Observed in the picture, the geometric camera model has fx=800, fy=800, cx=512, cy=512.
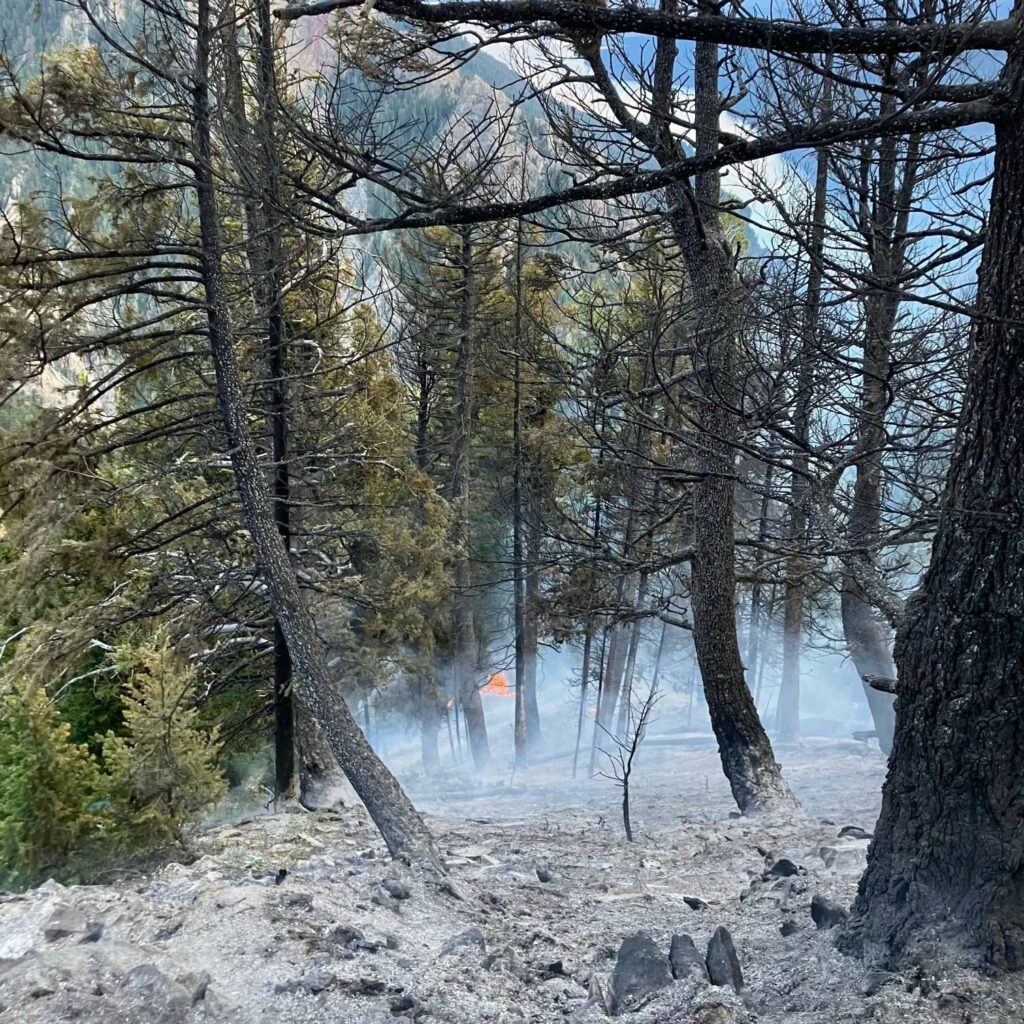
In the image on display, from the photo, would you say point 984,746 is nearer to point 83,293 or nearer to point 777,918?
point 777,918

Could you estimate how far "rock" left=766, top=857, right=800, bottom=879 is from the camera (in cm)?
553

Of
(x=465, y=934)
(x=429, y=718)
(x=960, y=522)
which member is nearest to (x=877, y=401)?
(x=960, y=522)

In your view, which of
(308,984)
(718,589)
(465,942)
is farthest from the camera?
(718,589)

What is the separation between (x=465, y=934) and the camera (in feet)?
15.2

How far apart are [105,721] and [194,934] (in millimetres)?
9769

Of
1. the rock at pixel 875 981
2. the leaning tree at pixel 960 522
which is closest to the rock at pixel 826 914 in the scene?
the leaning tree at pixel 960 522

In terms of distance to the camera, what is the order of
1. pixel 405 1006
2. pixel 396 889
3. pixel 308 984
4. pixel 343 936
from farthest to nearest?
pixel 396 889 → pixel 343 936 → pixel 308 984 → pixel 405 1006

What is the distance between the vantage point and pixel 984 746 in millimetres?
3281

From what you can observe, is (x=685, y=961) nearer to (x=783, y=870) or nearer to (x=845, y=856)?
(x=783, y=870)

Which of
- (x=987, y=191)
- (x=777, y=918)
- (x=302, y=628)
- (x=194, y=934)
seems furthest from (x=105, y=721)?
(x=987, y=191)

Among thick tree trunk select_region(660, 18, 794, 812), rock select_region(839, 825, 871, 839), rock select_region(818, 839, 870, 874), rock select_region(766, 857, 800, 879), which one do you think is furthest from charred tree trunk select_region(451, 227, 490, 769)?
rock select_region(766, 857, 800, 879)

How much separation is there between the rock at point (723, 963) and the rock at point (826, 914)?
0.58 meters

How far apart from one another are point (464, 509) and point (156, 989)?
15.7 m

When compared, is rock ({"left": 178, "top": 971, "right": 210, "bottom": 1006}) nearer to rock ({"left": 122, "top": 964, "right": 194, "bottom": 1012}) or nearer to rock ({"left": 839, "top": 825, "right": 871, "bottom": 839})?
rock ({"left": 122, "top": 964, "right": 194, "bottom": 1012})
